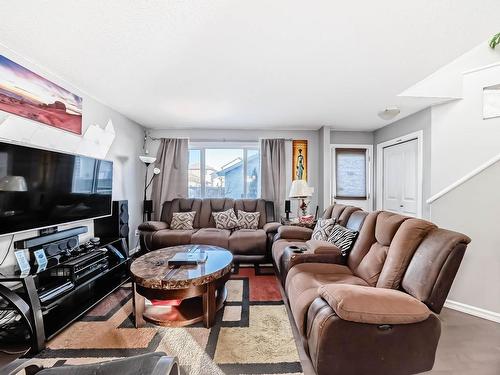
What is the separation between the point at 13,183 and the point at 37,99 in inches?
37.3

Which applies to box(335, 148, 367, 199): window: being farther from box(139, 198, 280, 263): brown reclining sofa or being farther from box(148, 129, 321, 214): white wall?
box(139, 198, 280, 263): brown reclining sofa

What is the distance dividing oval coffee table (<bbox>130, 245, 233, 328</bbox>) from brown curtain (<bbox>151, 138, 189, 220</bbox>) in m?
2.28

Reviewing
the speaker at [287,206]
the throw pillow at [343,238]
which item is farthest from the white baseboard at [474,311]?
the speaker at [287,206]

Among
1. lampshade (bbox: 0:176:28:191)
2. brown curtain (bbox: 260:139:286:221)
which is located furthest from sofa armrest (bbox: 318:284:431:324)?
brown curtain (bbox: 260:139:286:221)

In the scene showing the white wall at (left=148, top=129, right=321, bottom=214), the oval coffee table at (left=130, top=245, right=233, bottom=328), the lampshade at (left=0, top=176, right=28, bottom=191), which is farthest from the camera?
the white wall at (left=148, top=129, right=321, bottom=214)

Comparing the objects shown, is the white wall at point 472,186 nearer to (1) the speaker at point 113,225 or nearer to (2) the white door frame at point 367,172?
(2) the white door frame at point 367,172

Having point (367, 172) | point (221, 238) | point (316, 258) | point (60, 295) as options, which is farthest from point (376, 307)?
point (367, 172)

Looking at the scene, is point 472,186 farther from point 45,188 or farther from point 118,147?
point 118,147

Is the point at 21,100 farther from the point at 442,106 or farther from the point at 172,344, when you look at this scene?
the point at 442,106

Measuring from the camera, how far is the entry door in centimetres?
381

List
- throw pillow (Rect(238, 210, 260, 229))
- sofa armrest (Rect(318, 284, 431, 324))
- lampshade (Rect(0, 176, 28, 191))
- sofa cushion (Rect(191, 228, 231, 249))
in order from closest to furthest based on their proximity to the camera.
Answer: sofa armrest (Rect(318, 284, 431, 324))
lampshade (Rect(0, 176, 28, 191))
sofa cushion (Rect(191, 228, 231, 249))
throw pillow (Rect(238, 210, 260, 229))

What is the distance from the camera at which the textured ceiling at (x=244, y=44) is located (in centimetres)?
153

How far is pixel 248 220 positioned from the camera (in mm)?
4090

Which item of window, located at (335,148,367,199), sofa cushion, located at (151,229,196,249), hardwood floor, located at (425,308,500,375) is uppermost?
window, located at (335,148,367,199)
